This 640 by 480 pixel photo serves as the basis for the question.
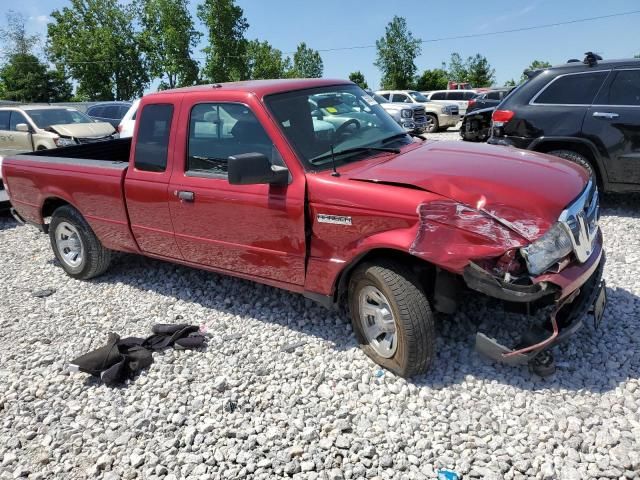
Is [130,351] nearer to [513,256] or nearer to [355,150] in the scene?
[355,150]

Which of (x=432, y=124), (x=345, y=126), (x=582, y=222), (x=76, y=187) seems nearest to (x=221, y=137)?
(x=345, y=126)

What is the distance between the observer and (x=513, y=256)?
288cm

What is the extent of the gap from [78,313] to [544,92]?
6025 millimetres

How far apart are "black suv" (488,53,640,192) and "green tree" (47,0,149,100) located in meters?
51.5

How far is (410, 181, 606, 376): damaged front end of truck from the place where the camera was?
287cm

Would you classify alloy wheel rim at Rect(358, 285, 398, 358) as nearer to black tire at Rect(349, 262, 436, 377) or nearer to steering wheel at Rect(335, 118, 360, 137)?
black tire at Rect(349, 262, 436, 377)

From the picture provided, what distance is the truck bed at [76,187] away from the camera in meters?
4.80

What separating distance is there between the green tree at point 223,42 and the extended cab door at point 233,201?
43.5 m

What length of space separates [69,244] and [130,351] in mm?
2316

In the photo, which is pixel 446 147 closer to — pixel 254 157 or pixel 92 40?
pixel 254 157

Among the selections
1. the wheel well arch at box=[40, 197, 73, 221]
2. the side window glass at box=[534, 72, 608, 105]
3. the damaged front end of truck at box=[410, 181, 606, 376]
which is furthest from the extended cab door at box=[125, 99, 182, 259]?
the side window glass at box=[534, 72, 608, 105]

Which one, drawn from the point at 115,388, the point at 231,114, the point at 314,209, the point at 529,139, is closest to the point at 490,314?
the point at 314,209

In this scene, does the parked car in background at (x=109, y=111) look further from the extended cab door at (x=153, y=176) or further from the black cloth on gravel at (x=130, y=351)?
the black cloth on gravel at (x=130, y=351)

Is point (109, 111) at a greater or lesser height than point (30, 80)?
lesser
